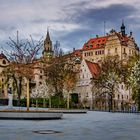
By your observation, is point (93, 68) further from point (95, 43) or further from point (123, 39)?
point (95, 43)

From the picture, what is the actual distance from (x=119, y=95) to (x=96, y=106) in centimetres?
1763

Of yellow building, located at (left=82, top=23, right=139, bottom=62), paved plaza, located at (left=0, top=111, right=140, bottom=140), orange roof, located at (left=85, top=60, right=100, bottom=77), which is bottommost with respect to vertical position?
paved plaza, located at (left=0, top=111, right=140, bottom=140)

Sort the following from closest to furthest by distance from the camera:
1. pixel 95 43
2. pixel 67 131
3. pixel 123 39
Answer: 1. pixel 67 131
2. pixel 123 39
3. pixel 95 43

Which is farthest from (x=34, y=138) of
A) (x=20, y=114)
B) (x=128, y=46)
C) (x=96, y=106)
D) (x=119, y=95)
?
(x=128, y=46)

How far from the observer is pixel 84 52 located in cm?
14275

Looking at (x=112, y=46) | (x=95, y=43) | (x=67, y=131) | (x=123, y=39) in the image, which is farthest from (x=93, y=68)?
(x=67, y=131)

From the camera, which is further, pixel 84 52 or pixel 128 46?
pixel 84 52

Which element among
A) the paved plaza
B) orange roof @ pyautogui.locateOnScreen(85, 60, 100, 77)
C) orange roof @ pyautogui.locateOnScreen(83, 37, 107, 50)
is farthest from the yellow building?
the paved plaza

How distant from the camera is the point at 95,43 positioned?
457ft

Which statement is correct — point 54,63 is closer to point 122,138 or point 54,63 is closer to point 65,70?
point 65,70

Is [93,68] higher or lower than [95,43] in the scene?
lower

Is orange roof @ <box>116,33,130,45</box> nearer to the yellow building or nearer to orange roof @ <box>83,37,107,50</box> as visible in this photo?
the yellow building

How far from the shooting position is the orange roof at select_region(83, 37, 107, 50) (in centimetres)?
13538

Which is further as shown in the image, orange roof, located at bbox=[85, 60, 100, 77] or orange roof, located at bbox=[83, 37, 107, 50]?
orange roof, located at bbox=[83, 37, 107, 50]
